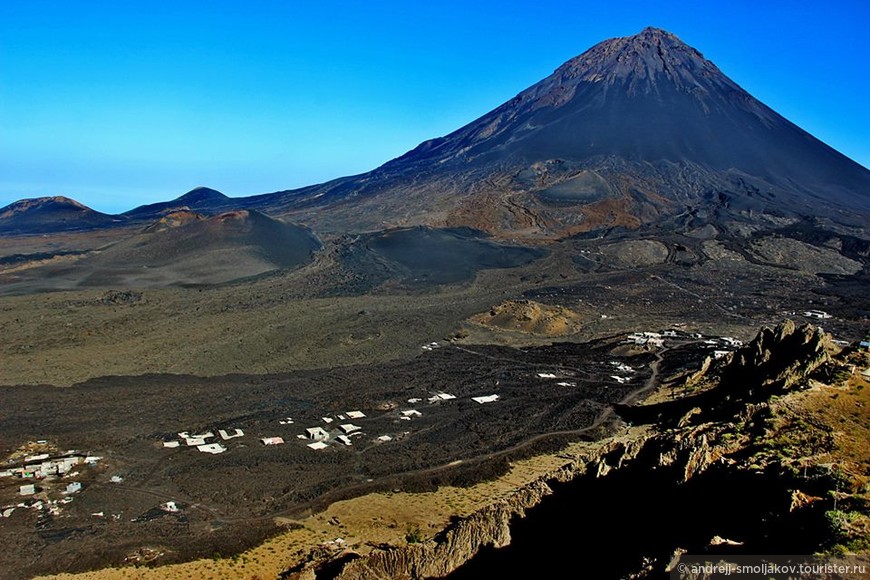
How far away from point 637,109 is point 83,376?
100108 mm

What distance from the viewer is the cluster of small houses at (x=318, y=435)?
74.8 feet

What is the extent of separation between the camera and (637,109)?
10838 centimetres

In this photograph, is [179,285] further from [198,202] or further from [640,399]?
[198,202]

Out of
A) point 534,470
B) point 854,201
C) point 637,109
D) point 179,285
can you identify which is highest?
point 637,109

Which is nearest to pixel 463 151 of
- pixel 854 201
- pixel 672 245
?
pixel 672 245

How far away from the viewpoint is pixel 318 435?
23.9 m

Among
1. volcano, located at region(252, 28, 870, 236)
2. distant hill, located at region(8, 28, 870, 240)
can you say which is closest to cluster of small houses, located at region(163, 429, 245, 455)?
distant hill, located at region(8, 28, 870, 240)

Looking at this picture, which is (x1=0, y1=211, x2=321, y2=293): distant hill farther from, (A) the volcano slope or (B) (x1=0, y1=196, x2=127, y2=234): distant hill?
(B) (x1=0, y1=196, x2=127, y2=234): distant hill

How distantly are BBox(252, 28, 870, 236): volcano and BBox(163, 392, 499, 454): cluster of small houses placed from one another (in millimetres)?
53798

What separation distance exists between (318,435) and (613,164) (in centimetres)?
7944

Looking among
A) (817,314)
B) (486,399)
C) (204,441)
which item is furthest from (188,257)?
(817,314)

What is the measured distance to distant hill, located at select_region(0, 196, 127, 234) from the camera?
9863cm

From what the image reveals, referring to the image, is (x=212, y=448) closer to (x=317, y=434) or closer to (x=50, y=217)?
(x=317, y=434)

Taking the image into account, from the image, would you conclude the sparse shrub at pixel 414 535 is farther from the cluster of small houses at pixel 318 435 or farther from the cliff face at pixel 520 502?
the cluster of small houses at pixel 318 435
